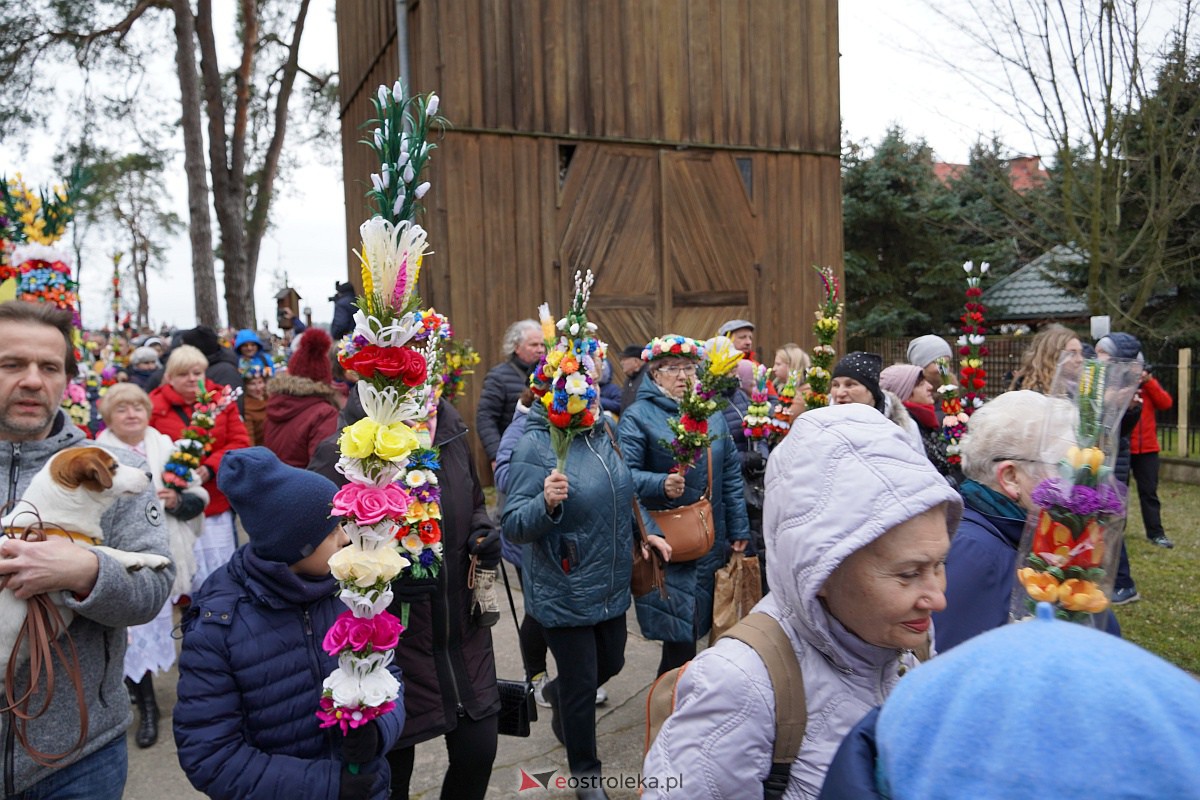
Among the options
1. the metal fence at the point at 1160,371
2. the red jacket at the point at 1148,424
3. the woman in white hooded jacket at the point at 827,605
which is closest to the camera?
the woman in white hooded jacket at the point at 827,605

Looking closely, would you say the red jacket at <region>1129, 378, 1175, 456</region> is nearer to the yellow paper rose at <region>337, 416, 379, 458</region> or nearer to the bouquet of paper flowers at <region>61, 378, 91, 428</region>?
the yellow paper rose at <region>337, 416, 379, 458</region>

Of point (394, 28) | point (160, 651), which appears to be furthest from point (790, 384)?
point (394, 28)

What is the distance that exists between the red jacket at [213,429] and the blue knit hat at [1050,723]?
5.36 metres

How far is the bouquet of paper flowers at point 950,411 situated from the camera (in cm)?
589

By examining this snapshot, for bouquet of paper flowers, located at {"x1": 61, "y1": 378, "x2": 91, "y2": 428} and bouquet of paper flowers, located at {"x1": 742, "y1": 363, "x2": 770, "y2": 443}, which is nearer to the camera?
bouquet of paper flowers, located at {"x1": 61, "y1": 378, "x2": 91, "y2": 428}

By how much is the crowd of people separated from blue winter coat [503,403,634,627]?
1 cm

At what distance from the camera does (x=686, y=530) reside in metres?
4.55

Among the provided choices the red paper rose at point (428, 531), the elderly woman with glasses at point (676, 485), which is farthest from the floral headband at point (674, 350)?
the red paper rose at point (428, 531)

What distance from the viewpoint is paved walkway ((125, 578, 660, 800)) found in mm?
4191

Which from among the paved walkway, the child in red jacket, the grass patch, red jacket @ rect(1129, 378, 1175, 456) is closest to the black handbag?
the paved walkway

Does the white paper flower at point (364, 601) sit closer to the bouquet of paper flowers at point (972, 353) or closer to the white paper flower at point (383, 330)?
the white paper flower at point (383, 330)

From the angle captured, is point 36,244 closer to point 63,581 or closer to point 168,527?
point 168,527

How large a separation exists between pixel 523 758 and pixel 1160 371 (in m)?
14.0

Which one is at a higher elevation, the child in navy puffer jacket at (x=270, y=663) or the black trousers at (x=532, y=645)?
the child in navy puffer jacket at (x=270, y=663)
